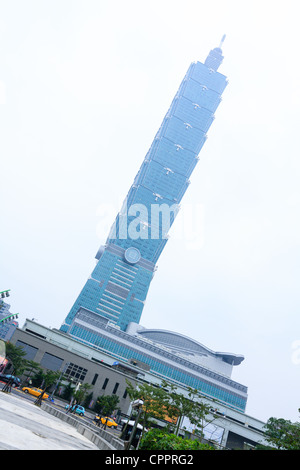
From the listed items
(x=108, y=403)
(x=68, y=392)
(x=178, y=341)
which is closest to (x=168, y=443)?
(x=108, y=403)

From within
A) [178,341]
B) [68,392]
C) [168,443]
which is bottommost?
[68,392]

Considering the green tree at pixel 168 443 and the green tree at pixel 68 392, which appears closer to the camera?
the green tree at pixel 168 443

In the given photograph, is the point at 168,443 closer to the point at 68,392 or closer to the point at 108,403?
the point at 108,403

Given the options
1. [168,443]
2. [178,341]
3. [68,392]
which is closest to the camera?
[168,443]

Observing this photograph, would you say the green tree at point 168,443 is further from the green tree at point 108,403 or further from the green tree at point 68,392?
the green tree at point 68,392

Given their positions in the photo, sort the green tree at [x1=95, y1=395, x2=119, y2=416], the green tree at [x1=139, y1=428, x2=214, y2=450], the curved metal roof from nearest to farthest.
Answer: the green tree at [x1=139, y1=428, x2=214, y2=450] → the green tree at [x1=95, y1=395, x2=119, y2=416] → the curved metal roof

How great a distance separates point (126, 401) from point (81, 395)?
22.7 meters

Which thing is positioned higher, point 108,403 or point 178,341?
point 178,341

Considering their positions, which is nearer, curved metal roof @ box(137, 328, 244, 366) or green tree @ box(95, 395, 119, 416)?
green tree @ box(95, 395, 119, 416)

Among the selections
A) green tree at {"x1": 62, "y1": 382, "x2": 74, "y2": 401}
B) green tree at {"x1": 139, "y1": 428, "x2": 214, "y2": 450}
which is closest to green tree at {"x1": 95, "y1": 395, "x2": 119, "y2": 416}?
green tree at {"x1": 62, "y1": 382, "x2": 74, "y2": 401}

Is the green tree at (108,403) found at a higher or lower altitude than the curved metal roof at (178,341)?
lower

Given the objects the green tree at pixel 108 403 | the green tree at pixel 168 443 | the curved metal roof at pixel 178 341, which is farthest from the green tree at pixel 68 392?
the curved metal roof at pixel 178 341

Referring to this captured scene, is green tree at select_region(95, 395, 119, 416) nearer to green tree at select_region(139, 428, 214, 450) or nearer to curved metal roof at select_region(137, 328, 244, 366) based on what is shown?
green tree at select_region(139, 428, 214, 450)
